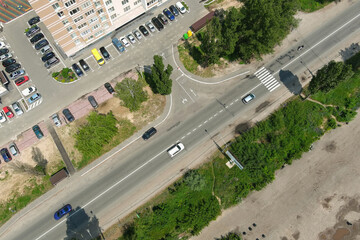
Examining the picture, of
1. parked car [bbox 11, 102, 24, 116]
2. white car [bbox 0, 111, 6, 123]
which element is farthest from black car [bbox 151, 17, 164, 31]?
white car [bbox 0, 111, 6, 123]

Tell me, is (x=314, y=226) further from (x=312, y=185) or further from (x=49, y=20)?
(x=49, y=20)

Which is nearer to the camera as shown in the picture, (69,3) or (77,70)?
(69,3)

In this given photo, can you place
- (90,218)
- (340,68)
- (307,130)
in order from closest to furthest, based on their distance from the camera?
(340,68), (90,218), (307,130)

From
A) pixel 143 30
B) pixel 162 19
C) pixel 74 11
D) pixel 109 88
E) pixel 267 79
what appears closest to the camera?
pixel 74 11

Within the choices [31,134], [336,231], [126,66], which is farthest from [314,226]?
[31,134]

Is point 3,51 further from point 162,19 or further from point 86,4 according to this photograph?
point 162,19

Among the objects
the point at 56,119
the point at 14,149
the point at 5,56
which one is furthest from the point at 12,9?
the point at 14,149
